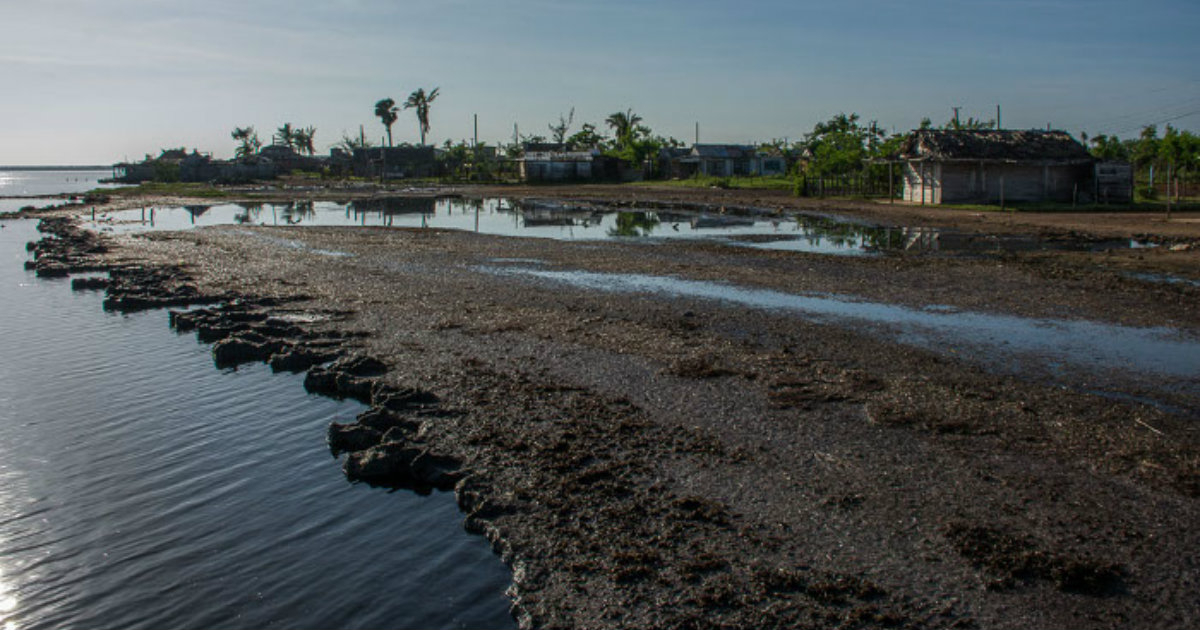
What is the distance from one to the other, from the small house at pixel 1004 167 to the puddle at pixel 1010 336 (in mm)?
28243

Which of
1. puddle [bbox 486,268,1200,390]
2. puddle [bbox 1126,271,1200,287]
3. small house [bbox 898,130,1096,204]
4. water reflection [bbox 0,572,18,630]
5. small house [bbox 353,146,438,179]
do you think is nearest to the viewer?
water reflection [bbox 0,572,18,630]

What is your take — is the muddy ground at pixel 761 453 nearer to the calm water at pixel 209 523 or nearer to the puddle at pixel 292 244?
the calm water at pixel 209 523

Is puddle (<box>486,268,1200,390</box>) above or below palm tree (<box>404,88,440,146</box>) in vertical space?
below

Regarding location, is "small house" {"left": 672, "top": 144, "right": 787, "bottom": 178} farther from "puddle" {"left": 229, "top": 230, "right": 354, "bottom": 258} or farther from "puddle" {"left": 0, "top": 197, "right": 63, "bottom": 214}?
"puddle" {"left": 229, "top": 230, "right": 354, "bottom": 258}

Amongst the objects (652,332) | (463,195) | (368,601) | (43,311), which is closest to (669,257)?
(652,332)

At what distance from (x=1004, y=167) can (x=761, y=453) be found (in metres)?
39.6

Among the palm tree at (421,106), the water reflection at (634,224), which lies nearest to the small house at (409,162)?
the palm tree at (421,106)

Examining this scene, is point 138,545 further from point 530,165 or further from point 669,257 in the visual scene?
point 530,165

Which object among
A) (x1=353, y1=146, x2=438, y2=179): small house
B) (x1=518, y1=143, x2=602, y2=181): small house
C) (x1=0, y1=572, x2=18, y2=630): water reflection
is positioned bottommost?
(x1=0, y1=572, x2=18, y2=630): water reflection

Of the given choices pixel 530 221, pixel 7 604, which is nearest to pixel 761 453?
pixel 7 604

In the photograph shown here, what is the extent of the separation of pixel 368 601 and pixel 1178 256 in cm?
2377

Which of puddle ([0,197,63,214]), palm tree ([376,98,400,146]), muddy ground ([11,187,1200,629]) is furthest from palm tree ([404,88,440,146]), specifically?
muddy ground ([11,187,1200,629])

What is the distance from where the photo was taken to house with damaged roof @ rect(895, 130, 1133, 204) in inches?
1640

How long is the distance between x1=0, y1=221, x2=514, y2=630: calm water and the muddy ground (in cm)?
49
